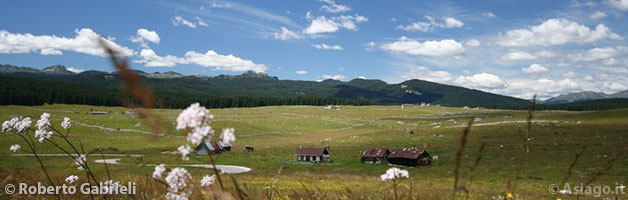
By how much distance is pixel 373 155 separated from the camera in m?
63.7

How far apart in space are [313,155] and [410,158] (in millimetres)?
15789

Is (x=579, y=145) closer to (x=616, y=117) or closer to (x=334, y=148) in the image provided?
(x=334, y=148)

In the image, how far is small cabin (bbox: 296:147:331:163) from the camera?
215 ft

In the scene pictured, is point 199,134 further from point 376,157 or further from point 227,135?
point 376,157

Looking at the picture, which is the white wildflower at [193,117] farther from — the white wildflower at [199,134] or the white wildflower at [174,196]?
the white wildflower at [174,196]

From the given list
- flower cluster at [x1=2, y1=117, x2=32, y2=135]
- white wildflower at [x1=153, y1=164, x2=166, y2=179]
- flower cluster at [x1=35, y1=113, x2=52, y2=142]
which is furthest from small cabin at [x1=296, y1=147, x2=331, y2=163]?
white wildflower at [x1=153, y1=164, x2=166, y2=179]

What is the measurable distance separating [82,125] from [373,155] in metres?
84.3

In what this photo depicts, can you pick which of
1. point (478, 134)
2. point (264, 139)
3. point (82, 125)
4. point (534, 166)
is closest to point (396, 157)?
point (534, 166)

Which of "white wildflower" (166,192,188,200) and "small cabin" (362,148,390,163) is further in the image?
"small cabin" (362,148,390,163)

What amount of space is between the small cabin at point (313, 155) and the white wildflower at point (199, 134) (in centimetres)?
6276

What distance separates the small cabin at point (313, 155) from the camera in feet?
215

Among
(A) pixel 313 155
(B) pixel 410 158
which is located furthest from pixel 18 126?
(A) pixel 313 155

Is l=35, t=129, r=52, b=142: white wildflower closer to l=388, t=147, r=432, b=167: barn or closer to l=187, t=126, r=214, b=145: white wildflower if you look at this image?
l=187, t=126, r=214, b=145: white wildflower

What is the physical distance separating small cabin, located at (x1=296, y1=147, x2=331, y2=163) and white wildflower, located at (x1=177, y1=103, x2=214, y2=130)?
62.7 m
